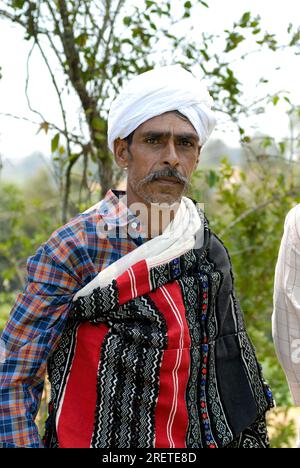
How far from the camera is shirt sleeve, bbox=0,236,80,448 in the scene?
1.89 m

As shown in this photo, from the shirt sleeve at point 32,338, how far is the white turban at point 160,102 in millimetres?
488

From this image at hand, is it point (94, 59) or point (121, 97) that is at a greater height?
point (94, 59)

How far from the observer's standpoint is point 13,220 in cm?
459

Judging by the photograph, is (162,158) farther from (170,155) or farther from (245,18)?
(245,18)

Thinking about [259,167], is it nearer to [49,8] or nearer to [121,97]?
[49,8]

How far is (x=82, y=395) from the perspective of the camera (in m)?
1.97

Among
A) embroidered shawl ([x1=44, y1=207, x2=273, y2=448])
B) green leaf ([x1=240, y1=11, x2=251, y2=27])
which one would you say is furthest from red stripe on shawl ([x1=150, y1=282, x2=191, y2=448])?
green leaf ([x1=240, y1=11, x2=251, y2=27])

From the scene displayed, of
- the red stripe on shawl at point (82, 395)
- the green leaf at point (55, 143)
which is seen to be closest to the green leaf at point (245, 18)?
the green leaf at point (55, 143)

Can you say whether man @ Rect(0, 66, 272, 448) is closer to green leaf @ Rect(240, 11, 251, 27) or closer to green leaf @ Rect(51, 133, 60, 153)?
green leaf @ Rect(51, 133, 60, 153)

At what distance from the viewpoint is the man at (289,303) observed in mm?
2359

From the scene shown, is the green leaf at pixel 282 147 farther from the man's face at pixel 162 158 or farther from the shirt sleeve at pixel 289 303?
the man's face at pixel 162 158

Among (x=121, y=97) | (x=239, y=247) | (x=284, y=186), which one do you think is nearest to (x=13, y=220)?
(x=239, y=247)

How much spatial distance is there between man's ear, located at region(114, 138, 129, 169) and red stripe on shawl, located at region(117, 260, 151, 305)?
401mm
